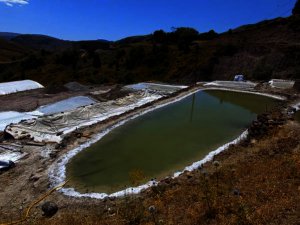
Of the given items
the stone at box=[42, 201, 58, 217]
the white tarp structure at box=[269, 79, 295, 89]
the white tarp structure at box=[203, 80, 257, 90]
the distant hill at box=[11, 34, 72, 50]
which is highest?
the distant hill at box=[11, 34, 72, 50]

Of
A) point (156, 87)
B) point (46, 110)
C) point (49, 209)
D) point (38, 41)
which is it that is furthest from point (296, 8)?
point (38, 41)

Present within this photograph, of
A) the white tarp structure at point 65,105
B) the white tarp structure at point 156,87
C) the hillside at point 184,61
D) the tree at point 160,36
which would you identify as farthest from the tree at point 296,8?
the white tarp structure at point 65,105

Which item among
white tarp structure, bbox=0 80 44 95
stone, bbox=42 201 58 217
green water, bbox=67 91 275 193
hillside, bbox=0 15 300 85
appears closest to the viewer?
stone, bbox=42 201 58 217

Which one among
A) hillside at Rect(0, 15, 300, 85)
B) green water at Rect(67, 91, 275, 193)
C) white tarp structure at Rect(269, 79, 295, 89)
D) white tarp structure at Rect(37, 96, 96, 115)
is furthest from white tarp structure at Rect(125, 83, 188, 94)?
hillside at Rect(0, 15, 300, 85)

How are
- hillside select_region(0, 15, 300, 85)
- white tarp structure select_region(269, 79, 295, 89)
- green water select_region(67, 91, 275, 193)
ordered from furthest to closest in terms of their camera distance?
hillside select_region(0, 15, 300, 85) → white tarp structure select_region(269, 79, 295, 89) → green water select_region(67, 91, 275, 193)

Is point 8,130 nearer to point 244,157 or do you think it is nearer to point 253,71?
point 244,157

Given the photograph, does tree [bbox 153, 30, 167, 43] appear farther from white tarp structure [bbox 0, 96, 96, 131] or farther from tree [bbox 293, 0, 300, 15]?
white tarp structure [bbox 0, 96, 96, 131]
